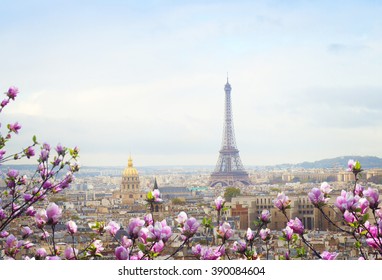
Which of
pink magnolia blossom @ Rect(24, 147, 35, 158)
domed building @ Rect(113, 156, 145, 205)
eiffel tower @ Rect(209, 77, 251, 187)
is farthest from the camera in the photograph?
eiffel tower @ Rect(209, 77, 251, 187)

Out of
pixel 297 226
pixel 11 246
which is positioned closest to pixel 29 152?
pixel 11 246

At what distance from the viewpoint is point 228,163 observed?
34344 mm

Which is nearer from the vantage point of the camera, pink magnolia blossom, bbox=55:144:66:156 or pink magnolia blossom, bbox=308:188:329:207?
pink magnolia blossom, bbox=308:188:329:207

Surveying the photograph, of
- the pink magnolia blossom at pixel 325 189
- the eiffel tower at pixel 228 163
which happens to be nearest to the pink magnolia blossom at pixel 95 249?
the pink magnolia blossom at pixel 325 189

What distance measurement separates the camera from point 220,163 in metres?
33.8

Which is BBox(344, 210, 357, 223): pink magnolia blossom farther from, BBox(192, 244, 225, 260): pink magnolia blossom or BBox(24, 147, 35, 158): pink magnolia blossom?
BBox(24, 147, 35, 158): pink magnolia blossom

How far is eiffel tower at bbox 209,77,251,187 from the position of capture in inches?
1272

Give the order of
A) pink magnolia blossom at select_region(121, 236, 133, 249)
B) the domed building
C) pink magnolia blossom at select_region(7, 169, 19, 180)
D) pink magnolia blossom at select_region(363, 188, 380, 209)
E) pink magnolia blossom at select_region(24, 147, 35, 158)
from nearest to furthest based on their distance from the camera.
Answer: pink magnolia blossom at select_region(363, 188, 380, 209) → pink magnolia blossom at select_region(121, 236, 133, 249) → pink magnolia blossom at select_region(7, 169, 19, 180) → pink magnolia blossom at select_region(24, 147, 35, 158) → the domed building

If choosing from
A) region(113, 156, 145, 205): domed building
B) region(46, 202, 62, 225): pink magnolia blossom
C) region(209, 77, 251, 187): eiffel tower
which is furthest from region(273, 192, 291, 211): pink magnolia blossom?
region(209, 77, 251, 187): eiffel tower

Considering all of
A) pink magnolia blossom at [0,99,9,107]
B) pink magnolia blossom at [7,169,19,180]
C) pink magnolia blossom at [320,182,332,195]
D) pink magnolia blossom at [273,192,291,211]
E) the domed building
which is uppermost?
pink magnolia blossom at [0,99,9,107]

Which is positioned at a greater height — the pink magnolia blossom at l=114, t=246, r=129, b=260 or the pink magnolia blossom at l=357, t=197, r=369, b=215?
the pink magnolia blossom at l=357, t=197, r=369, b=215
